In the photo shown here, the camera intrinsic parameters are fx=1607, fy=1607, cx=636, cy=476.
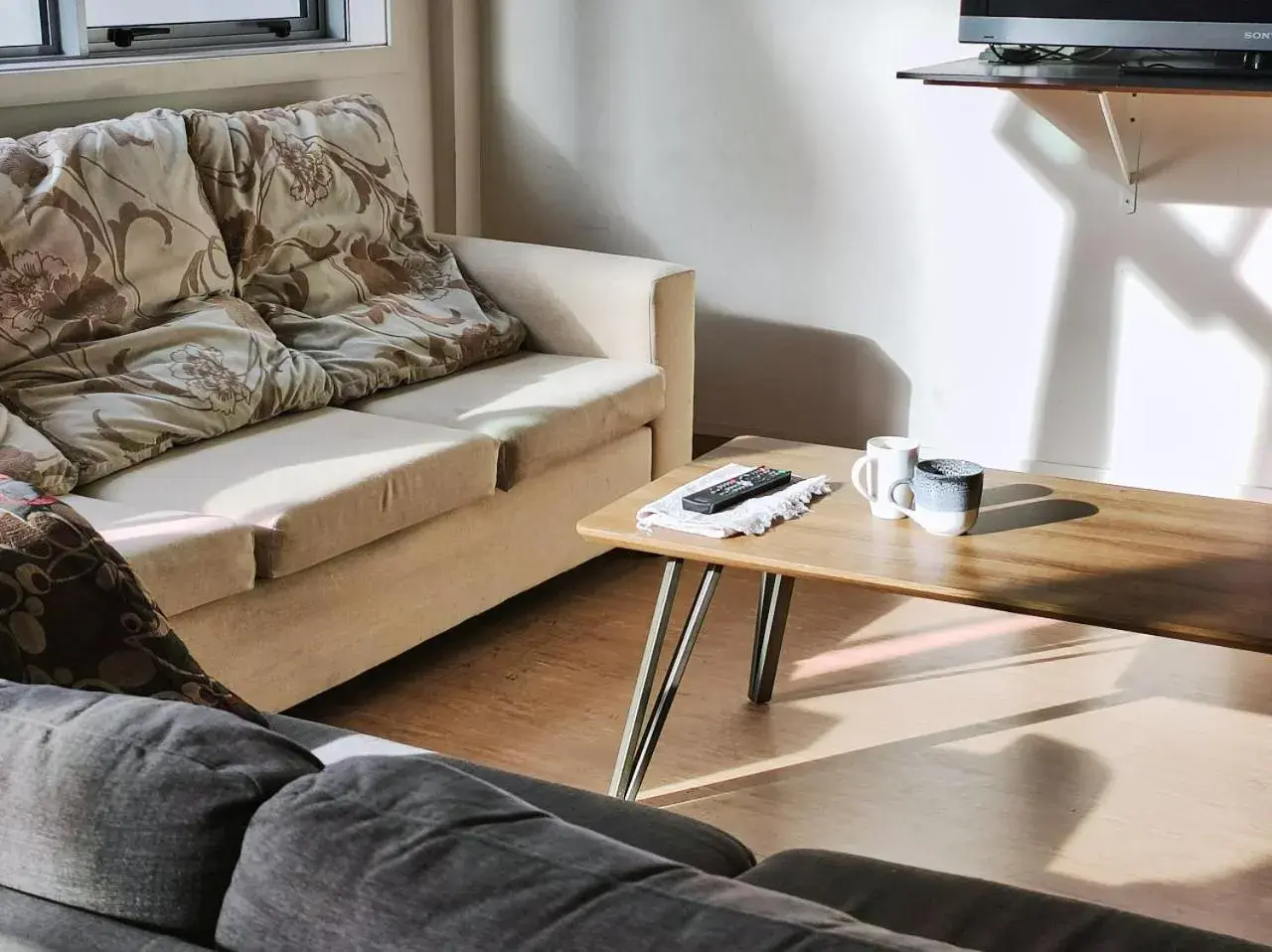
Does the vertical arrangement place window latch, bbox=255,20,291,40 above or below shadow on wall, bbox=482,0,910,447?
above

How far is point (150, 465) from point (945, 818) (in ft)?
4.40

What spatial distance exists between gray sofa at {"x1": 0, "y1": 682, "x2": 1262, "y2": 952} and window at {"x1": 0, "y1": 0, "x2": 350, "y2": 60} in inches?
95.3

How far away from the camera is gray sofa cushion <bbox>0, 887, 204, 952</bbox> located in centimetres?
86

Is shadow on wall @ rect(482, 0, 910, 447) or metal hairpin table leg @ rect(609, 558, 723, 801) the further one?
shadow on wall @ rect(482, 0, 910, 447)

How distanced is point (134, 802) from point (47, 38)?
264cm

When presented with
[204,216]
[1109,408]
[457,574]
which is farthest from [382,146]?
[1109,408]

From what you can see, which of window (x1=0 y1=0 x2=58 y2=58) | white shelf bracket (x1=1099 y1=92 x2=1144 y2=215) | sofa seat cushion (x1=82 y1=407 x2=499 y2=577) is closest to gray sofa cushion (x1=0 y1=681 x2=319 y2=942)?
sofa seat cushion (x1=82 y1=407 x2=499 y2=577)

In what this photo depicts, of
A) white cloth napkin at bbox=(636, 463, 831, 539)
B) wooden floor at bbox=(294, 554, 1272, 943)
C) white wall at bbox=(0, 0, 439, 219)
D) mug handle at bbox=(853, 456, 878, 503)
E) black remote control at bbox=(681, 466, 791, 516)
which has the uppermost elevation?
white wall at bbox=(0, 0, 439, 219)

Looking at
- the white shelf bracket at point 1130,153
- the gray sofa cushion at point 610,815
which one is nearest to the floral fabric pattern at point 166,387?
the gray sofa cushion at point 610,815

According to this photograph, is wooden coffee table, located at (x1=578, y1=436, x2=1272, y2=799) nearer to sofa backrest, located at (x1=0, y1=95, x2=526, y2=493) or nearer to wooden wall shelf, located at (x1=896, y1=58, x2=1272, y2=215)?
sofa backrest, located at (x1=0, y1=95, x2=526, y2=493)

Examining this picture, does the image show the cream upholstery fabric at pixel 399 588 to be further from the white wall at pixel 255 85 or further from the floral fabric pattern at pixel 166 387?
the white wall at pixel 255 85

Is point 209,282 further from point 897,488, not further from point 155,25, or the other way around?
point 897,488

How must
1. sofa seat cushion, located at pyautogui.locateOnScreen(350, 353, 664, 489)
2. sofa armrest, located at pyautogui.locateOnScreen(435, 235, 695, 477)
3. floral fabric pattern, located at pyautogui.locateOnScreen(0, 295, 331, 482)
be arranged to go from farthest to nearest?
sofa armrest, located at pyautogui.locateOnScreen(435, 235, 695, 477) → sofa seat cushion, located at pyautogui.locateOnScreen(350, 353, 664, 489) → floral fabric pattern, located at pyautogui.locateOnScreen(0, 295, 331, 482)

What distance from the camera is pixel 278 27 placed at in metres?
3.78
